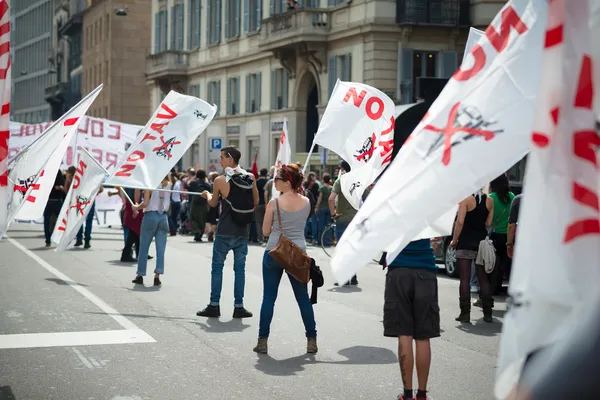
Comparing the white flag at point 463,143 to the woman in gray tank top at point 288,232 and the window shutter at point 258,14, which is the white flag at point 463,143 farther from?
the window shutter at point 258,14

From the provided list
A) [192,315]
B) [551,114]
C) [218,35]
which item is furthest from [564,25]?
[218,35]

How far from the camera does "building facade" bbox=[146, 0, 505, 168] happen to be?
38.4 metres

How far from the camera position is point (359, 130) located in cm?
1387

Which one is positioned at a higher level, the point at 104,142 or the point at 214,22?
the point at 214,22

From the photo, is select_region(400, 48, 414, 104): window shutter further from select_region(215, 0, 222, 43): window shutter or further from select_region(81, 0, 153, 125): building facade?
select_region(81, 0, 153, 125): building facade

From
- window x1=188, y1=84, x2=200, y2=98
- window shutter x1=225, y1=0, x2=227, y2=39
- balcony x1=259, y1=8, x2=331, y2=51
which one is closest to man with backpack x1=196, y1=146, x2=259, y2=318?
balcony x1=259, y1=8, x2=331, y2=51

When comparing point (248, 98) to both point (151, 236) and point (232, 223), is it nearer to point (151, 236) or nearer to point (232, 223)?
point (151, 236)

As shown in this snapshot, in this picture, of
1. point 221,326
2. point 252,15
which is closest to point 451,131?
point 221,326

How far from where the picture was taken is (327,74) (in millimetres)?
41031

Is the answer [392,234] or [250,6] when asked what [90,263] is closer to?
[392,234]

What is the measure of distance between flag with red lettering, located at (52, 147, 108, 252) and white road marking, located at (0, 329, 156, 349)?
3.39 meters

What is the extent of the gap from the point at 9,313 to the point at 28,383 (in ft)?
12.5

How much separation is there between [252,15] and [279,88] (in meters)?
4.87

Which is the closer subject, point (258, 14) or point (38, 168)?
Answer: point (38, 168)
